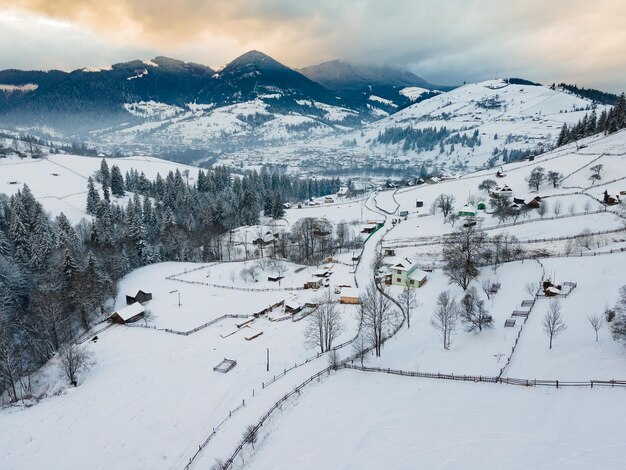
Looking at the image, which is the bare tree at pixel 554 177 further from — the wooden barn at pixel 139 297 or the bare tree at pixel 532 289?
the wooden barn at pixel 139 297

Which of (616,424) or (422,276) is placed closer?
(616,424)

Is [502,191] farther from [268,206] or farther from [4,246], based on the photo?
[4,246]

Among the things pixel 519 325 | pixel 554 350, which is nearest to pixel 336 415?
pixel 554 350

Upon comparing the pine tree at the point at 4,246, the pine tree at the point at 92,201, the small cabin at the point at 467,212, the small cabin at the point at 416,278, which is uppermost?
the pine tree at the point at 92,201

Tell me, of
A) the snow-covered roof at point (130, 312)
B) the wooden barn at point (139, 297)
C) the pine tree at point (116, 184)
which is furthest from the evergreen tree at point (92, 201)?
the snow-covered roof at point (130, 312)

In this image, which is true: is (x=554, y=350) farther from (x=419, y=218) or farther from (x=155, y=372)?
(x=419, y=218)

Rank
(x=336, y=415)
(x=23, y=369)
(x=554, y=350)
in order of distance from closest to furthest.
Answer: (x=336, y=415) → (x=554, y=350) → (x=23, y=369)

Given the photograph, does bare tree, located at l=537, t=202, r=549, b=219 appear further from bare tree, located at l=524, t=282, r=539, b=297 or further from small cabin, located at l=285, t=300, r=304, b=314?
small cabin, located at l=285, t=300, r=304, b=314
